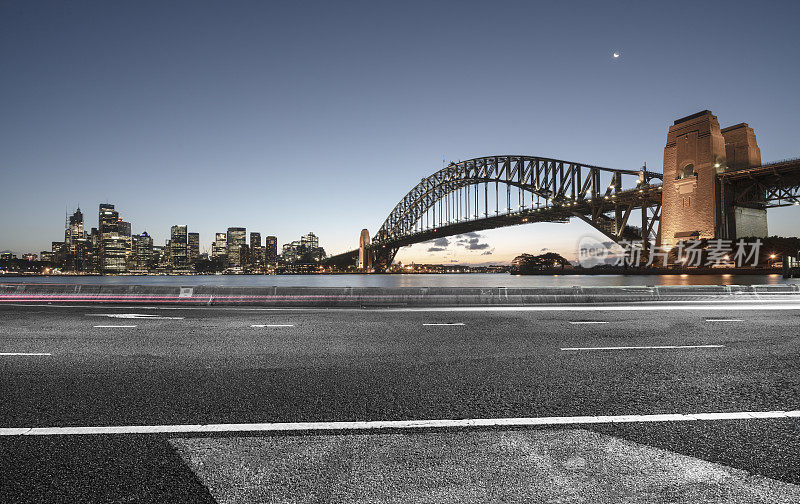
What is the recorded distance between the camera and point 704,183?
188 feet

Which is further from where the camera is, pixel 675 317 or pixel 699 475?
pixel 675 317

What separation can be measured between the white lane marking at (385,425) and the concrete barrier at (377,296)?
13.2 m

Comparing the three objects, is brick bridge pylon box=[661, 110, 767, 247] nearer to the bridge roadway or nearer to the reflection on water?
the reflection on water

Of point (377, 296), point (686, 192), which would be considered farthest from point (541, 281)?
point (377, 296)

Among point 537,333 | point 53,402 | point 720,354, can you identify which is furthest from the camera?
point 537,333

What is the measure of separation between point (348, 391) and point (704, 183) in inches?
2601

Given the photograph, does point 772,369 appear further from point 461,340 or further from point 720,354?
point 461,340

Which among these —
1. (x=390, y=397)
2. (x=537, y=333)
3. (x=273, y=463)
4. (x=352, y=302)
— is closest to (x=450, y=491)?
(x=273, y=463)

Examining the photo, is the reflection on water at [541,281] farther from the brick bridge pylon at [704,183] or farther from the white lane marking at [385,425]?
the white lane marking at [385,425]

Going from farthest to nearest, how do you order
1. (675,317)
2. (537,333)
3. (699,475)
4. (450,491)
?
(675,317)
(537,333)
(699,475)
(450,491)

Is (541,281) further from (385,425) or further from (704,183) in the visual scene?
(385,425)

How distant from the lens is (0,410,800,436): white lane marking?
3637 mm

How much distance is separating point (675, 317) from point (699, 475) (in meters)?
11.3

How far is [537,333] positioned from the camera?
9477mm
